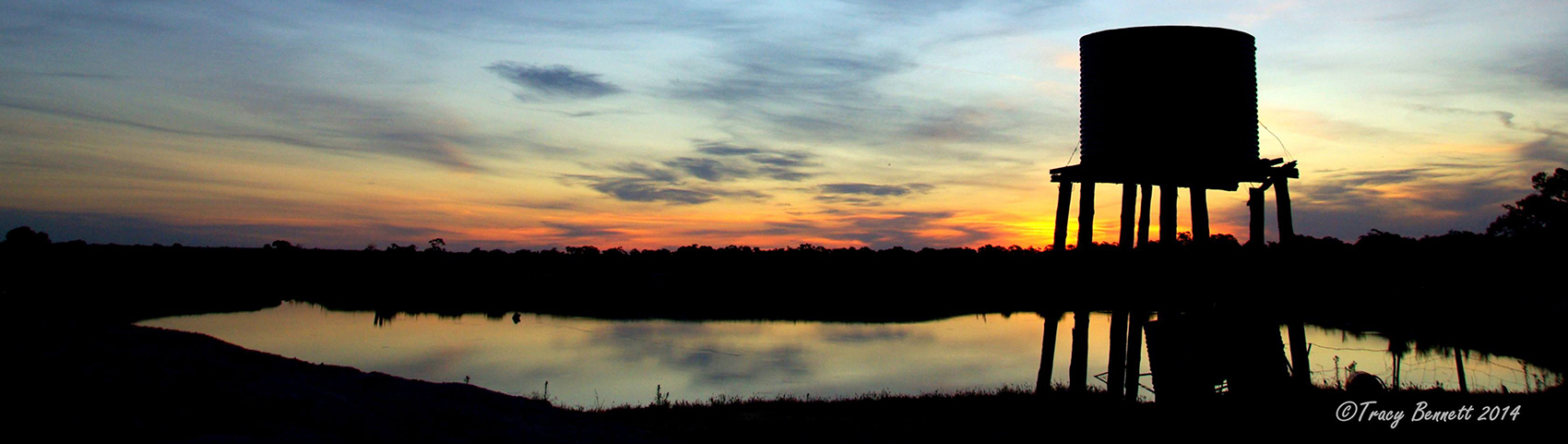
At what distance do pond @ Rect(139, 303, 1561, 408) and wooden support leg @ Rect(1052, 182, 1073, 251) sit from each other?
424 inches

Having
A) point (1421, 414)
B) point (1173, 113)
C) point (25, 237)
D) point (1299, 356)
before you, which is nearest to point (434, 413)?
point (1173, 113)

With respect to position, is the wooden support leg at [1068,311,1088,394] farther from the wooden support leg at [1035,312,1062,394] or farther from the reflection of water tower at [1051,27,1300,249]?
the reflection of water tower at [1051,27,1300,249]

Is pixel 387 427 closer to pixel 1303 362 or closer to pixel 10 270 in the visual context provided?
pixel 1303 362

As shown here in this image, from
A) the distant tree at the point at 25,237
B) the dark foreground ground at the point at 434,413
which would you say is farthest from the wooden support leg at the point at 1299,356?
the distant tree at the point at 25,237

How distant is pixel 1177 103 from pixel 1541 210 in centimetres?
5399

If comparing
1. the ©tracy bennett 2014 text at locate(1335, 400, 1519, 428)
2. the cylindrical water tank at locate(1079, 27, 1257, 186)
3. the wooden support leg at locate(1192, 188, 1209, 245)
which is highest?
the cylindrical water tank at locate(1079, 27, 1257, 186)

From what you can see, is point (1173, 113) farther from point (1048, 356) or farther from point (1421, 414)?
point (1421, 414)

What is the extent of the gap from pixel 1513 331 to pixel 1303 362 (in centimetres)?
2603

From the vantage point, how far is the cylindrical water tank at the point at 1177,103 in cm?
1211

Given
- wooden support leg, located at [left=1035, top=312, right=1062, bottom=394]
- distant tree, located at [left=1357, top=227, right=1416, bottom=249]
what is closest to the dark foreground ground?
wooden support leg, located at [left=1035, top=312, right=1062, bottom=394]

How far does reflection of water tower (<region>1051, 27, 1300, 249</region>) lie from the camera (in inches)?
477

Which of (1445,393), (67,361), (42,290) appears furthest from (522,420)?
(42,290)

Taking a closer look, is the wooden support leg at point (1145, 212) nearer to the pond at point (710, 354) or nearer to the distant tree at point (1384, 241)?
the pond at point (710, 354)

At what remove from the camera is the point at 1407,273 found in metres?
41.4
